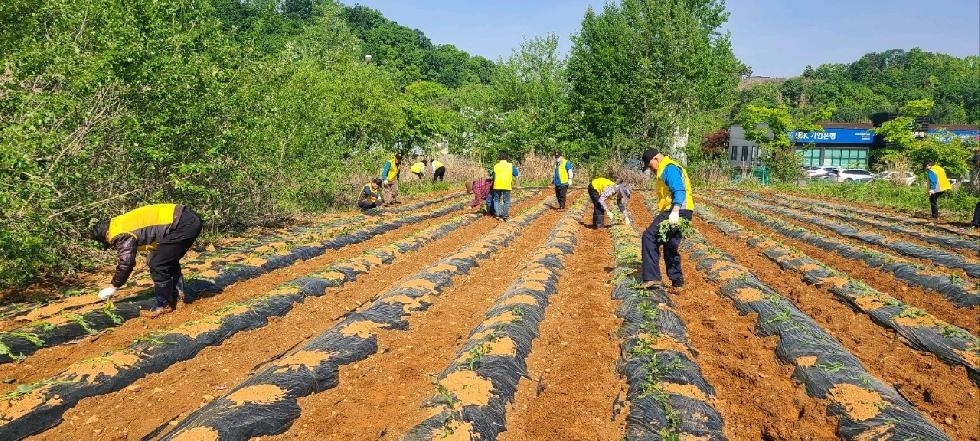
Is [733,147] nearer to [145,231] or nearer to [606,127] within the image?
[606,127]

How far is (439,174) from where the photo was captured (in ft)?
83.3

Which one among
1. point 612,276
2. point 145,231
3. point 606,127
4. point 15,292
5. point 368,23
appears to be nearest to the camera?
point 145,231

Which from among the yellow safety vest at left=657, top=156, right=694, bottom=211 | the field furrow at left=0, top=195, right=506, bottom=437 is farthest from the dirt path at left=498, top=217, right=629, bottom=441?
the field furrow at left=0, top=195, right=506, bottom=437

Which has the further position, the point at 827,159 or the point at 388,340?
the point at 827,159

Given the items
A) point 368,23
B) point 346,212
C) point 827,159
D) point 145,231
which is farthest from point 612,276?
point 368,23

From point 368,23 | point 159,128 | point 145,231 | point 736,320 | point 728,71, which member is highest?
point 368,23

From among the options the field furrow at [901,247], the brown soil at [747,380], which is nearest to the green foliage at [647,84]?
the field furrow at [901,247]

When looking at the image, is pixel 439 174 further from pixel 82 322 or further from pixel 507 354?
pixel 507 354

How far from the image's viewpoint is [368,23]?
84.1 m

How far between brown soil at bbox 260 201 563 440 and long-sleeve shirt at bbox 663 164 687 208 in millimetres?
2459

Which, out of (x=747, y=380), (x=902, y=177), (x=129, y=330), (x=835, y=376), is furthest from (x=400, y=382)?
(x=902, y=177)

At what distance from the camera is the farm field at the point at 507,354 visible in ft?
13.1

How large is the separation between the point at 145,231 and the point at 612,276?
222 inches

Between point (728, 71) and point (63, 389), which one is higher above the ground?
point (728, 71)
